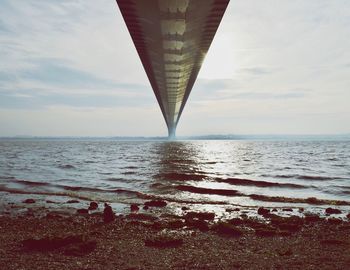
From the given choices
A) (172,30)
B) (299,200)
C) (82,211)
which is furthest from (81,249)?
(172,30)

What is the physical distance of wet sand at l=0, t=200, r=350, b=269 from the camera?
4160 millimetres

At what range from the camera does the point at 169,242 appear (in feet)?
16.4

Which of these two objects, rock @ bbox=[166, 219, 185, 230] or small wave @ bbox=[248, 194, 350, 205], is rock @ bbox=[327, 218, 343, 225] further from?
rock @ bbox=[166, 219, 185, 230]

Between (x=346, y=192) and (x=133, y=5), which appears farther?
(x=346, y=192)

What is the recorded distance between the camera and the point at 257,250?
15.7 feet

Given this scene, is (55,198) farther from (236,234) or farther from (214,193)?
(236,234)

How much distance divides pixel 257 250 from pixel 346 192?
8429 mm

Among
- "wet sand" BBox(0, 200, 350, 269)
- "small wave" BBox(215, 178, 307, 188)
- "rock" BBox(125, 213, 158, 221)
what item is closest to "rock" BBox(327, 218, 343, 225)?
"wet sand" BBox(0, 200, 350, 269)

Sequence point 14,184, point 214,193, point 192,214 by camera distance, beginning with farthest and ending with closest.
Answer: point 14,184 < point 214,193 < point 192,214

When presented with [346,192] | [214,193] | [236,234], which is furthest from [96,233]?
[346,192]

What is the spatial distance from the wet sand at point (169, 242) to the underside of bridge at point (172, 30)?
6.76m

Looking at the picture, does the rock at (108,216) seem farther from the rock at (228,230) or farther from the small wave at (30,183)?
the small wave at (30,183)

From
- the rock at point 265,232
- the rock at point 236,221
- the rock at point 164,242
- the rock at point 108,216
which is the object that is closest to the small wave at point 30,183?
the rock at point 108,216

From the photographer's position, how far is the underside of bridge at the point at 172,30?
33.0 feet
